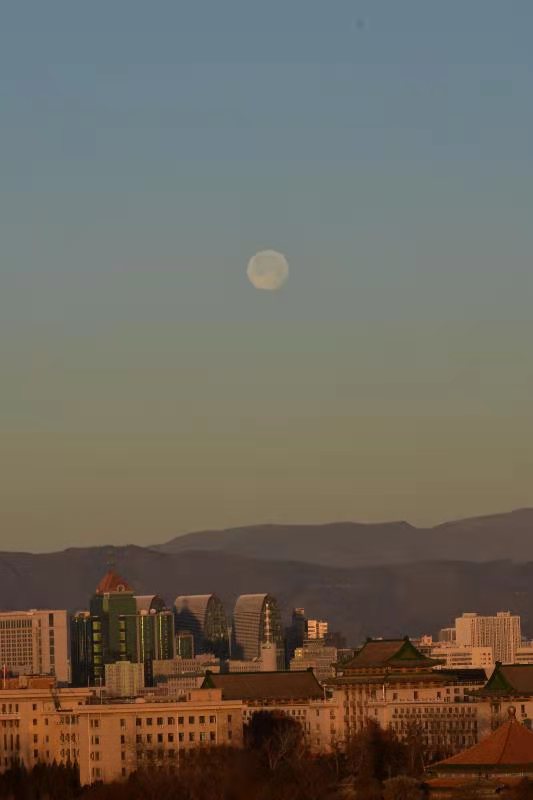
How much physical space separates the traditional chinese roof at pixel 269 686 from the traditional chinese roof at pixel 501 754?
43.3 m

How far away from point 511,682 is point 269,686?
16657 mm

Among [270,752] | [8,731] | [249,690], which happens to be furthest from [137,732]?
[249,690]

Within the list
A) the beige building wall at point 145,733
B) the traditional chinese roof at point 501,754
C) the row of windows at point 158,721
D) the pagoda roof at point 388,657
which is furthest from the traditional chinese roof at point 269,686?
the traditional chinese roof at point 501,754

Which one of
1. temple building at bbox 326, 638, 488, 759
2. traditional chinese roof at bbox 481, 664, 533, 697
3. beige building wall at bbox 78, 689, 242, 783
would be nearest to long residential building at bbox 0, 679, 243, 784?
beige building wall at bbox 78, 689, 242, 783

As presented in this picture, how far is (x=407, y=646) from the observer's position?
14862 cm

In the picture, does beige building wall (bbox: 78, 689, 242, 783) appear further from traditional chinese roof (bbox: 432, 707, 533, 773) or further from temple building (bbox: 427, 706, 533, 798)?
temple building (bbox: 427, 706, 533, 798)

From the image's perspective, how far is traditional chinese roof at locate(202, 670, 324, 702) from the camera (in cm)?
15025

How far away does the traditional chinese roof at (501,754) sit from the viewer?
103 metres

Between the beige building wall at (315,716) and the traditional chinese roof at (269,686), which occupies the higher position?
the traditional chinese roof at (269,686)

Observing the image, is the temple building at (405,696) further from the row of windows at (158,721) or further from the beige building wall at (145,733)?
the row of windows at (158,721)

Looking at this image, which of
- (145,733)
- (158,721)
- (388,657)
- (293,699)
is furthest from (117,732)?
(293,699)

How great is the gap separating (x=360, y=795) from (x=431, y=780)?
3686mm

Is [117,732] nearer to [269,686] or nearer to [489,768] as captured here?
[269,686]

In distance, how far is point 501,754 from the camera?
10331 centimetres
